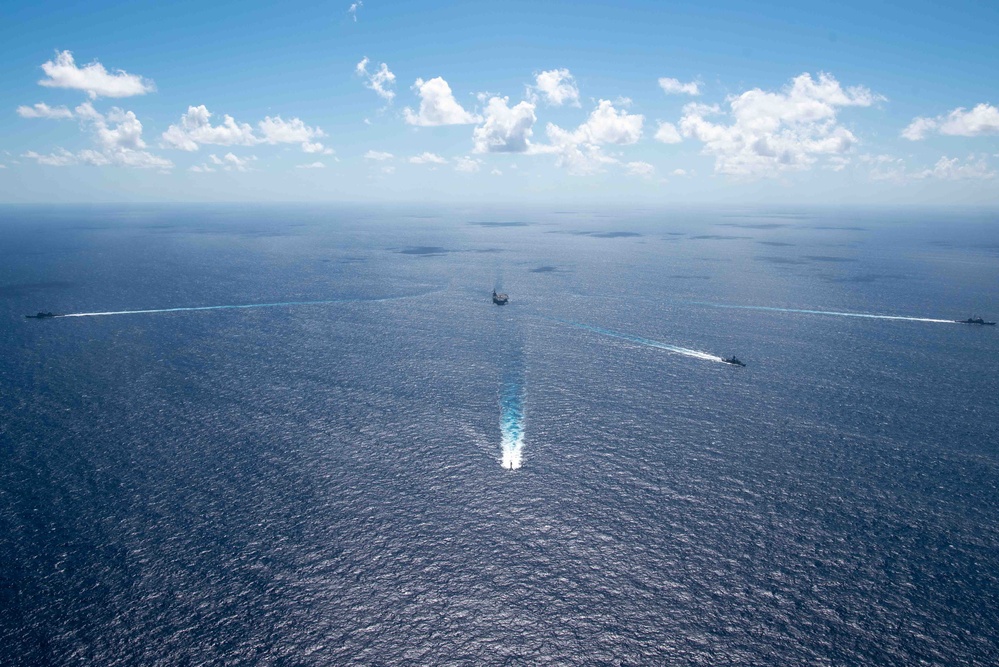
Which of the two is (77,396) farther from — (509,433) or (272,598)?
(509,433)

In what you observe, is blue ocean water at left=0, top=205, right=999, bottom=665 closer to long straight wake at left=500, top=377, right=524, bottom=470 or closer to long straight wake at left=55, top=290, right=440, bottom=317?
long straight wake at left=500, top=377, right=524, bottom=470

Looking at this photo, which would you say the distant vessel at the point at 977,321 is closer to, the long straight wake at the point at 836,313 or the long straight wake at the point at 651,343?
the long straight wake at the point at 836,313

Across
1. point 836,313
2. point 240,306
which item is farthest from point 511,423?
point 836,313

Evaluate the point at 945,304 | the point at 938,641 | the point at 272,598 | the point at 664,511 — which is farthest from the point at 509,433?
the point at 945,304

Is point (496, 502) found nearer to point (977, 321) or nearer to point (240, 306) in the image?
point (240, 306)

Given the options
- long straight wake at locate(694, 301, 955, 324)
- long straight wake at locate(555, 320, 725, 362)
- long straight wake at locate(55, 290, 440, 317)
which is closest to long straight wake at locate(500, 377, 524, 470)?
long straight wake at locate(555, 320, 725, 362)

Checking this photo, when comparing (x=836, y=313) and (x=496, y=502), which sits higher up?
(x=836, y=313)

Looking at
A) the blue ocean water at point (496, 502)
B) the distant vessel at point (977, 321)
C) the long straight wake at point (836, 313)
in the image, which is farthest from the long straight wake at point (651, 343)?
the distant vessel at point (977, 321)
